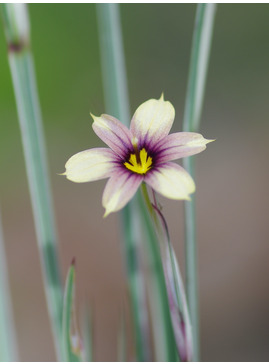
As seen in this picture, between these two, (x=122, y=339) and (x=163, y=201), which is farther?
(x=163, y=201)

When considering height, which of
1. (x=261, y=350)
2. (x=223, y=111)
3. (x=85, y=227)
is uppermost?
(x=223, y=111)

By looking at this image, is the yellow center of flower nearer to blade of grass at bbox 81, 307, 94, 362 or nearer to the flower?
the flower

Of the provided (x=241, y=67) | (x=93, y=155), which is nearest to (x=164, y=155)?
(x=93, y=155)

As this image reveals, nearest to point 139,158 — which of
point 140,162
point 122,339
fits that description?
point 140,162

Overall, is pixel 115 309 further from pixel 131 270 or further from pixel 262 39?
pixel 262 39

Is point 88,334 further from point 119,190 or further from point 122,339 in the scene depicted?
point 119,190

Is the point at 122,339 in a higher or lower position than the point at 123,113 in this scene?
lower

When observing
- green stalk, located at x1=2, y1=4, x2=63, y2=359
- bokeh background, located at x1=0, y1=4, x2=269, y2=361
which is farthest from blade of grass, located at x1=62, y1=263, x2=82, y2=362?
bokeh background, located at x1=0, y1=4, x2=269, y2=361
